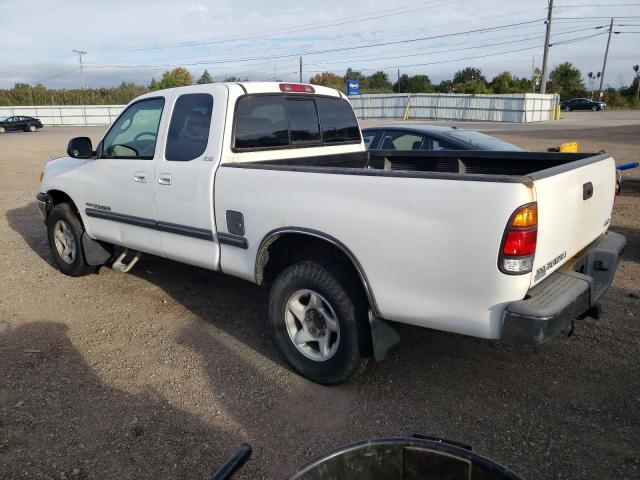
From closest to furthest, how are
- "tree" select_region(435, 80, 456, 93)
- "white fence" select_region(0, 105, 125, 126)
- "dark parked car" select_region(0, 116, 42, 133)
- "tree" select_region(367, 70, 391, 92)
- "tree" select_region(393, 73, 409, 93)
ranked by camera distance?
1. "dark parked car" select_region(0, 116, 42, 133)
2. "white fence" select_region(0, 105, 125, 126)
3. "tree" select_region(435, 80, 456, 93)
4. "tree" select_region(393, 73, 409, 93)
5. "tree" select_region(367, 70, 391, 92)

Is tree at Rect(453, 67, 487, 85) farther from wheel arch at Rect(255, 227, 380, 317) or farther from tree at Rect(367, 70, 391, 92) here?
wheel arch at Rect(255, 227, 380, 317)

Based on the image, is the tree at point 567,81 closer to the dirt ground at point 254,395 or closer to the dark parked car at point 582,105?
the dark parked car at point 582,105

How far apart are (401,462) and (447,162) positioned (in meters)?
3.61

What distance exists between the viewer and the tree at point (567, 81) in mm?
70000

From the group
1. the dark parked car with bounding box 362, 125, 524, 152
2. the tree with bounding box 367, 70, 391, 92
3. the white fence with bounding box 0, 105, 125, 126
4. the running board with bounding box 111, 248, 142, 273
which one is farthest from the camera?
the tree with bounding box 367, 70, 391, 92

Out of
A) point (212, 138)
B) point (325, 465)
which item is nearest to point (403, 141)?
point (212, 138)

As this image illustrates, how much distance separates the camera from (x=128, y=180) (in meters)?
4.75

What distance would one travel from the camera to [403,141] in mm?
7531

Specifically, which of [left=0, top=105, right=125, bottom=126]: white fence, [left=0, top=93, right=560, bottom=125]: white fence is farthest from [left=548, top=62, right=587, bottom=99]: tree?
[left=0, top=105, right=125, bottom=126]: white fence

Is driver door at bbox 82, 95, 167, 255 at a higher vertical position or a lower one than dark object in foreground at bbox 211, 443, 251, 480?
higher

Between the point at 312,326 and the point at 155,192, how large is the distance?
6.09 ft

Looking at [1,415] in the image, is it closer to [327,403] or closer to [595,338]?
[327,403]

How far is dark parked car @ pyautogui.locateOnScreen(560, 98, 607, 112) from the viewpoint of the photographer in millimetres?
56312

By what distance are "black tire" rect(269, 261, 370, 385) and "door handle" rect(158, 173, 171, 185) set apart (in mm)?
1330
